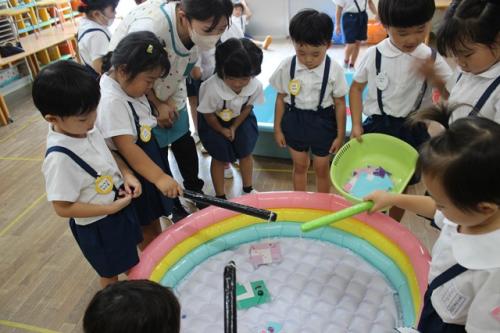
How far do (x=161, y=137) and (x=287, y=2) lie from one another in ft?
14.3

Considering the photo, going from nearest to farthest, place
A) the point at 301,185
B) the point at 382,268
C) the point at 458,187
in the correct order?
the point at 458,187 → the point at 382,268 → the point at 301,185

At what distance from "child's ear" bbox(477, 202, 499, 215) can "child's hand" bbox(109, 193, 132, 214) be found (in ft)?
3.69

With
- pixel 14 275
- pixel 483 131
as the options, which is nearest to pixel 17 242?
pixel 14 275

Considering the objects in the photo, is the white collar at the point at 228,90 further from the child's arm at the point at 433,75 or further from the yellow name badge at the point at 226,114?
the child's arm at the point at 433,75

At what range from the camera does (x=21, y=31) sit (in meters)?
4.57

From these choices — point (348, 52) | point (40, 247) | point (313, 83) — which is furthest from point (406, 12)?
point (348, 52)

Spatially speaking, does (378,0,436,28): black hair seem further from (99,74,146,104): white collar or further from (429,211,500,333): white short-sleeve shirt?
(99,74,146,104): white collar

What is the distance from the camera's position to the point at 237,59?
74.3 inches

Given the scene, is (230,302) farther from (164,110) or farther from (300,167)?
(300,167)

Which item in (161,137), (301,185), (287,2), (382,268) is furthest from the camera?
(287,2)

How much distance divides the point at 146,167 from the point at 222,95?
631mm

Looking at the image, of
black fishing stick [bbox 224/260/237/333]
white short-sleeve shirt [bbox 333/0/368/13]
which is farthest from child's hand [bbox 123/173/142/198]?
white short-sleeve shirt [bbox 333/0/368/13]

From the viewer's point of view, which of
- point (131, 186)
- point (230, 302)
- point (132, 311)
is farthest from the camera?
point (131, 186)

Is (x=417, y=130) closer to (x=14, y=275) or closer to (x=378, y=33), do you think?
(x=14, y=275)
